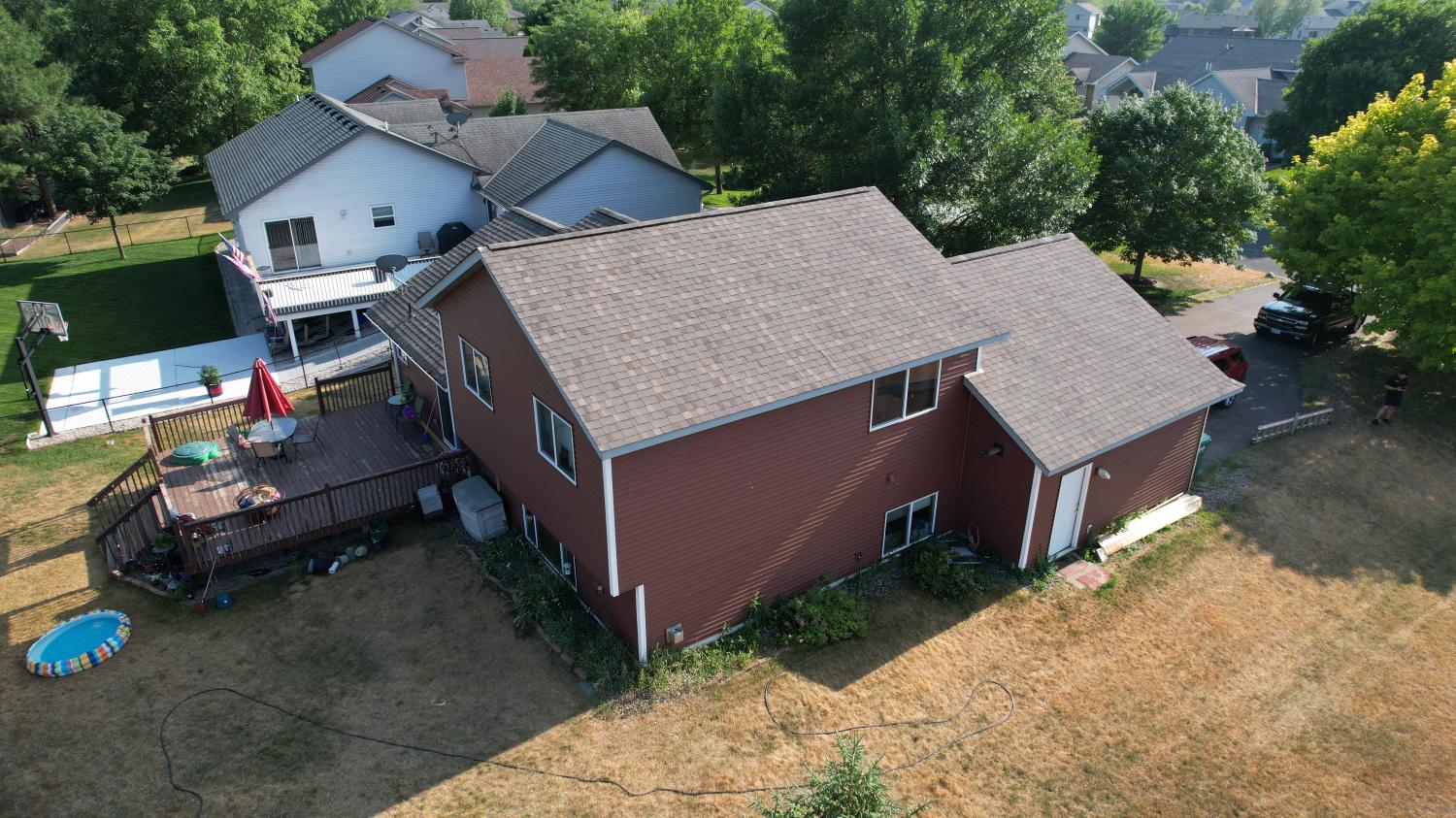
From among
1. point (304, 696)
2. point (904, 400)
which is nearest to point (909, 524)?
point (904, 400)

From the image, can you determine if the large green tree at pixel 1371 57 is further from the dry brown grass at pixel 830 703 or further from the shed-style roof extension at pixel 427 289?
the shed-style roof extension at pixel 427 289

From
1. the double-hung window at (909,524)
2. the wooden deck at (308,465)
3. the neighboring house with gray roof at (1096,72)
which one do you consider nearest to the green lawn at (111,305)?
the wooden deck at (308,465)

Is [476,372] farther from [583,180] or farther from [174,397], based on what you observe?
[583,180]

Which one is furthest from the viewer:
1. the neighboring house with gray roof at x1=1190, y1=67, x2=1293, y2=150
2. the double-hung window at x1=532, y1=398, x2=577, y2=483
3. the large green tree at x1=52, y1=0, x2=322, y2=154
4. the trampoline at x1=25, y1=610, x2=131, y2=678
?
the neighboring house with gray roof at x1=1190, y1=67, x2=1293, y2=150

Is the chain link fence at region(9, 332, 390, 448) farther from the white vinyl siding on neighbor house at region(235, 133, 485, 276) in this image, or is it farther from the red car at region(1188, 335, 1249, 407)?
the red car at region(1188, 335, 1249, 407)

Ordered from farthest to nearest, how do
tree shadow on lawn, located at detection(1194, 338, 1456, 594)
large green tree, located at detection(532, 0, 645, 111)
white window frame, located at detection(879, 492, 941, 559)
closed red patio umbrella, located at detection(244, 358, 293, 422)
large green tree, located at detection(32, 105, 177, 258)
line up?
large green tree, located at detection(532, 0, 645, 111) → large green tree, located at detection(32, 105, 177, 258) → closed red patio umbrella, located at detection(244, 358, 293, 422) → tree shadow on lawn, located at detection(1194, 338, 1456, 594) → white window frame, located at detection(879, 492, 941, 559)

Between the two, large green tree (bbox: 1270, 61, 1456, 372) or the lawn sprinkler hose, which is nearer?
the lawn sprinkler hose

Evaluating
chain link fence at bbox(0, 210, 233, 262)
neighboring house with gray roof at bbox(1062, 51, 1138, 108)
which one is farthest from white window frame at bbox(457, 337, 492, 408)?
neighboring house with gray roof at bbox(1062, 51, 1138, 108)
